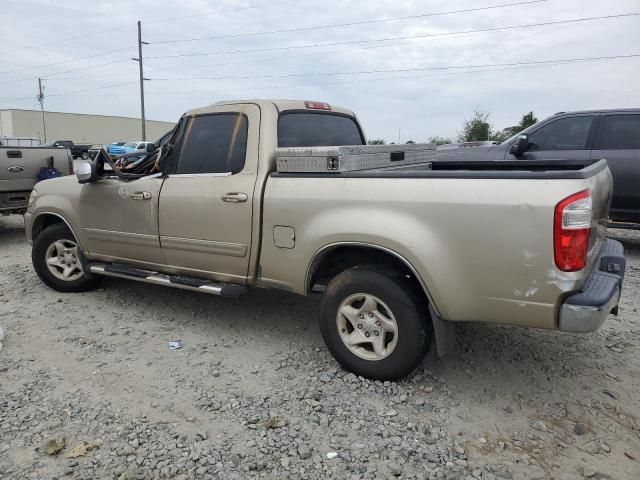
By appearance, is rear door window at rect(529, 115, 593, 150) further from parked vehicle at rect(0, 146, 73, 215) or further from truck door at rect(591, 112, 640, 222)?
parked vehicle at rect(0, 146, 73, 215)

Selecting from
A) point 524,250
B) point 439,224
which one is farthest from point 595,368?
point 439,224

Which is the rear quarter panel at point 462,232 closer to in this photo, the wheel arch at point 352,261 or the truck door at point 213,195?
the wheel arch at point 352,261

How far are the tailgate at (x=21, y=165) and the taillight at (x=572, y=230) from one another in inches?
303

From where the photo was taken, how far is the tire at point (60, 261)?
5.09 metres

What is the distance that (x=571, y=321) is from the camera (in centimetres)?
267

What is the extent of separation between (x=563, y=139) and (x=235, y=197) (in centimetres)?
531

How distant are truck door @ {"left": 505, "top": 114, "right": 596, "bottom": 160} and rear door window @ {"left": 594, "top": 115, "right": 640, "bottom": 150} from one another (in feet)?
0.42

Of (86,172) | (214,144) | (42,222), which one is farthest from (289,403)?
(42,222)

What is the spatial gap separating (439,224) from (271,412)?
1.47 metres

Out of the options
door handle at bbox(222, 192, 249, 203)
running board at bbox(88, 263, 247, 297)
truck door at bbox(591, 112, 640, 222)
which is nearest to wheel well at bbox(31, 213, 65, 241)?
running board at bbox(88, 263, 247, 297)

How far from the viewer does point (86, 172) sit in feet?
14.5

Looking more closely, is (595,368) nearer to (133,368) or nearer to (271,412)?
(271,412)

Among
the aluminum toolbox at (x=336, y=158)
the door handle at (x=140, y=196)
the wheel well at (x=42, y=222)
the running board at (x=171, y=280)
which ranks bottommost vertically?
the running board at (x=171, y=280)

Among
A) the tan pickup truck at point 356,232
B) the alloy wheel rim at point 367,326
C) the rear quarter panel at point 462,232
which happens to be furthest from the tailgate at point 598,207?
the alloy wheel rim at point 367,326
